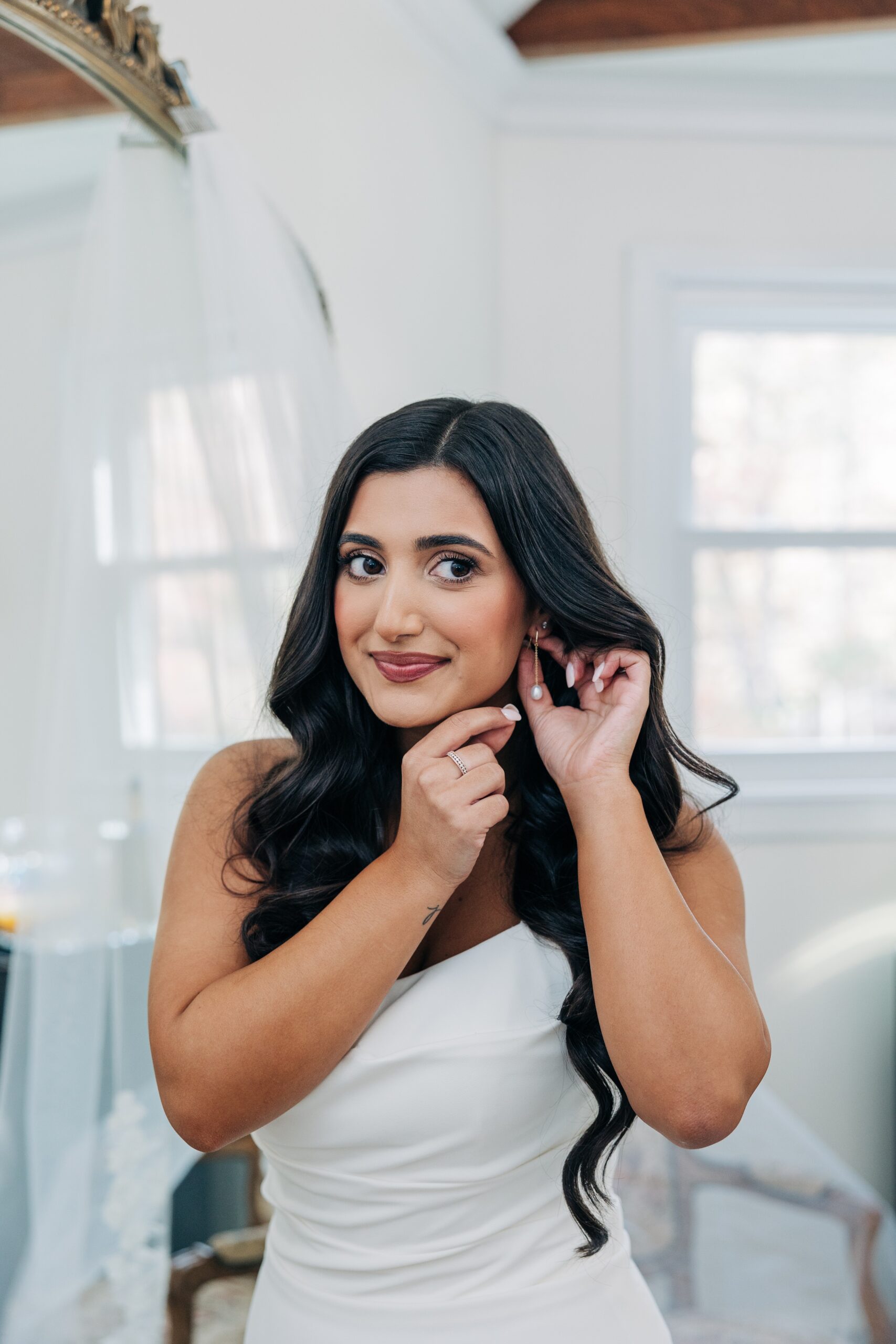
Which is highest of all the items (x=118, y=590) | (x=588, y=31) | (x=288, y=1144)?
(x=588, y=31)

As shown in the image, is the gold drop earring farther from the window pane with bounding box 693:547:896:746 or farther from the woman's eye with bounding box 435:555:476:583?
the window pane with bounding box 693:547:896:746

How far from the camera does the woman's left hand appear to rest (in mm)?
1072

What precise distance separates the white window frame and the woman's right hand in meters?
2.08

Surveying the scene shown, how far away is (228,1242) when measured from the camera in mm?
1676

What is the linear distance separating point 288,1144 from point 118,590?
757 millimetres

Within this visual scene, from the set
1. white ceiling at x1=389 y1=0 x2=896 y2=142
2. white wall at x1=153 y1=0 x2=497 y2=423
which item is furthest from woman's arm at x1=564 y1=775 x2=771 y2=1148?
white ceiling at x1=389 y1=0 x2=896 y2=142

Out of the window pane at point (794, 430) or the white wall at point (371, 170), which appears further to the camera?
the window pane at point (794, 430)

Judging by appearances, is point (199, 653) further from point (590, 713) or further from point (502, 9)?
point (502, 9)

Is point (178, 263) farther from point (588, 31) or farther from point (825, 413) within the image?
point (825, 413)

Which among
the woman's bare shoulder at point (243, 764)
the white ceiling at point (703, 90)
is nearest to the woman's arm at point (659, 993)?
the woman's bare shoulder at point (243, 764)

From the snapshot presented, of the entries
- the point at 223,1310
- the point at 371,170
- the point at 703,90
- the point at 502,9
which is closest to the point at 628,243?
the point at 703,90

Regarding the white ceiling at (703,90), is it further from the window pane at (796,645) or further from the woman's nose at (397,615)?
the woman's nose at (397,615)

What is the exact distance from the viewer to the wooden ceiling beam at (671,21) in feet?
8.77

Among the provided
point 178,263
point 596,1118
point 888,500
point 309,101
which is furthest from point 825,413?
point 596,1118
